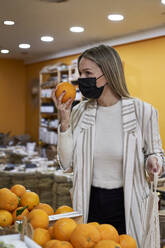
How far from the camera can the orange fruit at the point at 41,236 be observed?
1.30m

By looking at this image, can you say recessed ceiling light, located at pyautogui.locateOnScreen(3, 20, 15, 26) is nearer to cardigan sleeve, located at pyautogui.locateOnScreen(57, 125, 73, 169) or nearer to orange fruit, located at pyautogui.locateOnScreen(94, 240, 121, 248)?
cardigan sleeve, located at pyautogui.locateOnScreen(57, 125, 73, 169)

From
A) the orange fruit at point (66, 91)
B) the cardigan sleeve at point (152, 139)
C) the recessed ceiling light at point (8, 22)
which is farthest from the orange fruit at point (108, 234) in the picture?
the recessed ceiling light at point (8, 22)

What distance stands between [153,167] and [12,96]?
891 centimetres

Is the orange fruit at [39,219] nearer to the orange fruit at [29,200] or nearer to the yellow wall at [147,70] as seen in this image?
the orange fruit at [29,200]

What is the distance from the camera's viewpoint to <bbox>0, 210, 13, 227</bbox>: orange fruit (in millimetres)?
1480

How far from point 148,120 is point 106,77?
0.95 feet

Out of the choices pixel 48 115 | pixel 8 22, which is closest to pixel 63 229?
pixel 8 22

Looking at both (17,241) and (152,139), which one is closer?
(17,241)

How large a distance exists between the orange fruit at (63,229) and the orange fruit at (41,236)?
0.03 metres

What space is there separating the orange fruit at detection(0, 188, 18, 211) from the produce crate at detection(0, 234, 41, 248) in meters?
0.40

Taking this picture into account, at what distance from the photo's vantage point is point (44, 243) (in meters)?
1.31

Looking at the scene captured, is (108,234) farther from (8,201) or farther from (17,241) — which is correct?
(8,201)

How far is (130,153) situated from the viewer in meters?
1.76

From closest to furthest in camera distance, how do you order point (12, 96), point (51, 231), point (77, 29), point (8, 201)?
point (51, 231), point (8, 201), point (77, 29), point (12, 96)
